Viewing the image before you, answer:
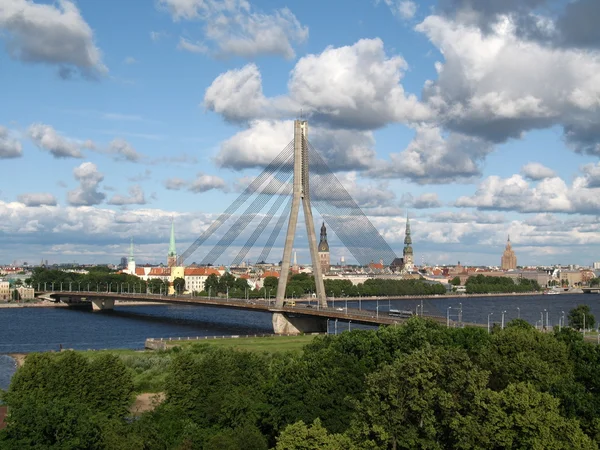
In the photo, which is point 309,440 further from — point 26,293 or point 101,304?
point 26,293

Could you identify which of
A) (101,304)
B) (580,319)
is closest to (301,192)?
(580,319)

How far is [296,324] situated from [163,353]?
22.3 m

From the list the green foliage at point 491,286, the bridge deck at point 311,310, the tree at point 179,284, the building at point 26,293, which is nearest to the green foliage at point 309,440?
the bridge deck at point 311,310

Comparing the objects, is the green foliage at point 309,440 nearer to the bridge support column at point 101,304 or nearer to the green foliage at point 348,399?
the green foliage at point 348,399

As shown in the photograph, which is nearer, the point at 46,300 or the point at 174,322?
the point at 174,322

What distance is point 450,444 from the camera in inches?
845

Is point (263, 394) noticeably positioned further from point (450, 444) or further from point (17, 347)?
point (17, 347)

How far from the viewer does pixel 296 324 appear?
2817 inches

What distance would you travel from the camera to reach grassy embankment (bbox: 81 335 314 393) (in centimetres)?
4116

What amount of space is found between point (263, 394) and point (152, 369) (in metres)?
17.0

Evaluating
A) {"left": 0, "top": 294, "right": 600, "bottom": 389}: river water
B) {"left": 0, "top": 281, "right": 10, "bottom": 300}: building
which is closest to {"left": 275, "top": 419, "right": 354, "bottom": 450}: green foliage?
{"left": 0, "top": 294, "right": 600, "bottom": 389}: river water

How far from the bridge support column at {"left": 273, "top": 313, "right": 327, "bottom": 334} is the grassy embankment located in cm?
534

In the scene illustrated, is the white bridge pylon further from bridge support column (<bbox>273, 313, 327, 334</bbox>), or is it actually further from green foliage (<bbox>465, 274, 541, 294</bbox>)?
green foliage (<bbox>465, 274, 541, 294</bbox>)

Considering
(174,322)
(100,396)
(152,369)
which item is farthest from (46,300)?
(100,396)
